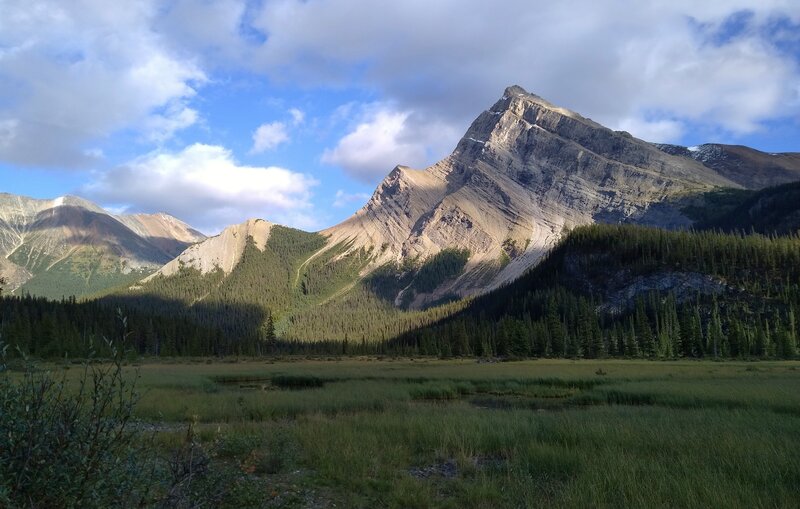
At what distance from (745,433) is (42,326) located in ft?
387

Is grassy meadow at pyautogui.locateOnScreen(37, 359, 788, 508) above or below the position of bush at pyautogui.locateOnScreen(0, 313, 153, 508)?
below

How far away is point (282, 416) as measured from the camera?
2327 centimetres

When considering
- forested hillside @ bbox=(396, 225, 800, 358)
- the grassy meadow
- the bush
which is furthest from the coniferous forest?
the bush

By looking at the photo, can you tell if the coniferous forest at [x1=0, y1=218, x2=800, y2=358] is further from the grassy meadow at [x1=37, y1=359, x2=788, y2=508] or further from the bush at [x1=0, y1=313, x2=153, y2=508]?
the bush at [x1=0, y1=313, x2=153, y2=508]

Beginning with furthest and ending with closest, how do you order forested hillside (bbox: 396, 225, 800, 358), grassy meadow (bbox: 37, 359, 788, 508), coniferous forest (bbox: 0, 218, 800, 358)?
1. forested hillside (bbox: 396, 225, 800, 358)
2. coniferous forest (bbox: 0, 218, 800, 358)
3. grassy meadow (bbox: 37, 359, 788, 508)

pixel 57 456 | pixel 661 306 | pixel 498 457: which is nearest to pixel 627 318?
pixel 661 306

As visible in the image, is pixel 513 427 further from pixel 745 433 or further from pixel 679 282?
pixel 679 282

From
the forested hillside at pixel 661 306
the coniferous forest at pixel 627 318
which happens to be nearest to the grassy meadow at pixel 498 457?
the coniferous forest at pixel 627 318

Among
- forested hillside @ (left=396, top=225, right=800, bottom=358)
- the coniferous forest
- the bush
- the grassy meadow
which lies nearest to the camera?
the bush

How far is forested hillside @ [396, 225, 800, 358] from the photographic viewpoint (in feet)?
339

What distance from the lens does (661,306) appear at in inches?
5162

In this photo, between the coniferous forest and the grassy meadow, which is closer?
the grassy meadow

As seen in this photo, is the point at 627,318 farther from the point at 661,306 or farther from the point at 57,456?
the point at 57,456

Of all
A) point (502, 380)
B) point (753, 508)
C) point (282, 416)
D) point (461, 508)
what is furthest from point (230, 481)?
point (502, 380)
